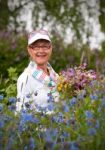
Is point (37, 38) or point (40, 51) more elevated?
point (37, 38)

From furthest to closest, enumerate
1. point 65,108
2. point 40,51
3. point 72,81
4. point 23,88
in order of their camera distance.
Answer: point 40,51, point 72,81, point 23,88, point 65,108

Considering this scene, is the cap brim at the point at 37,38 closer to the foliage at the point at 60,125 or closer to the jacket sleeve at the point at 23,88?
the jacket sleeve at the point at 23,88

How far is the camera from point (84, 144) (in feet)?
11.1

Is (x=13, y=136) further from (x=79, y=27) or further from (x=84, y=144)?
(x=79, y=27)

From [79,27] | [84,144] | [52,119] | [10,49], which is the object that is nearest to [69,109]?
[52,119]

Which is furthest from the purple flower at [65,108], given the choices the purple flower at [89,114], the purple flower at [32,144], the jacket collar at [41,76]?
the jacket collar at [41,76]

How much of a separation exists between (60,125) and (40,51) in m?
1.50

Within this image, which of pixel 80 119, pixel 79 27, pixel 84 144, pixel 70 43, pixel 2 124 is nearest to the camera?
pixel 84 144

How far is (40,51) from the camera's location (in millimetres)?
5531

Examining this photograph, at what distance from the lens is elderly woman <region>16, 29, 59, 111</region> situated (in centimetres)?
519

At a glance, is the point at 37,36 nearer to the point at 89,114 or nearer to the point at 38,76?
the point at 38,76

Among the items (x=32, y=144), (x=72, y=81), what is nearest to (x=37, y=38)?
(x=72, y=81)

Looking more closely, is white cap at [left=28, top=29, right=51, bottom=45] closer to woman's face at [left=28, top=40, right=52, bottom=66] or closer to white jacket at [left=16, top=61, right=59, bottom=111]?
woman's face at [left=28, top=40, right=52, bottom=66]

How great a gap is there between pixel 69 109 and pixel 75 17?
45.8 feet
